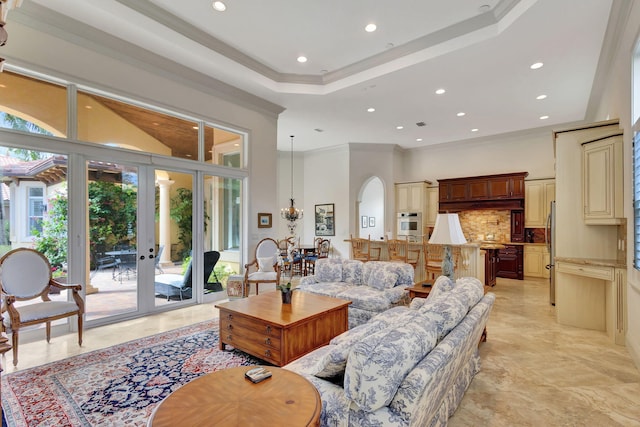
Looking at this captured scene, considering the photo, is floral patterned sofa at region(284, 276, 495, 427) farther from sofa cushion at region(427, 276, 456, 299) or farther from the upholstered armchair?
the upholstered armchair

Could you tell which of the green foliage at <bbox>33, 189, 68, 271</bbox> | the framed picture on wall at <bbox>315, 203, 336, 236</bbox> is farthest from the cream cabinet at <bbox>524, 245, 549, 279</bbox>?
the green foliage at <bbox>33, 189, 68, 271</bbox>

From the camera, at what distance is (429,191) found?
377 inches

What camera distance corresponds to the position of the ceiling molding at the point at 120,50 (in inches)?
142

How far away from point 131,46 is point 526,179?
877 centimetres

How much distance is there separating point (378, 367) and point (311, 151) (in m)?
9.24

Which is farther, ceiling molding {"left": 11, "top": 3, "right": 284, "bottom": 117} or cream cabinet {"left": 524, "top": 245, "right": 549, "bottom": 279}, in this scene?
cream cabinet {"left": 524, "top": 245, "right": 549, "bottom": 279}

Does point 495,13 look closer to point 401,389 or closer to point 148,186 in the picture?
point 401,389

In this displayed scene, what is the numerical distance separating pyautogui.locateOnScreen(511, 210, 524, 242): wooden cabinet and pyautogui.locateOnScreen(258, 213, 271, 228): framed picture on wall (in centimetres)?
621

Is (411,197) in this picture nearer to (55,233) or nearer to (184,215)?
(184,215)

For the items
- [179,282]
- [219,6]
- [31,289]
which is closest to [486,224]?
[179,282]

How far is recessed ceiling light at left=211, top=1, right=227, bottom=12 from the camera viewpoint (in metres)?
3.77

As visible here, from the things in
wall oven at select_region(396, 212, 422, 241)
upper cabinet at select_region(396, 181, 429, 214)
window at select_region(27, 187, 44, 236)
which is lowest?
wall oven at select_region(396, 212, 422, 241)

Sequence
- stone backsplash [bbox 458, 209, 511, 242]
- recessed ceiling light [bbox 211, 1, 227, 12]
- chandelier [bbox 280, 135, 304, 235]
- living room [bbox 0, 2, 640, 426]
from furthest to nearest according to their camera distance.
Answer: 1. chandelier [bbox 280, 135, 304, 235]
2. stone backsplash [bbox 458, 209, 511, 242]
3. recessed ceiling light [bbox 211, 1, 227, 12]
4. living room [bbox 0, 2, 640, 426]

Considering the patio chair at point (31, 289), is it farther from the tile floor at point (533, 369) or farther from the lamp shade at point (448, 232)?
the lamp shade at point (448, 232)
